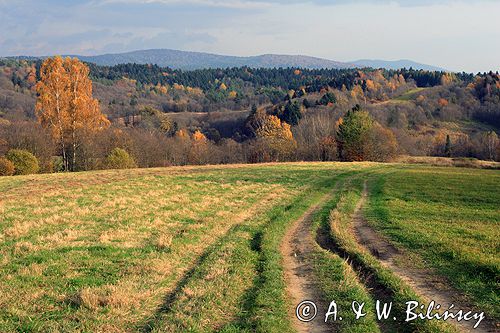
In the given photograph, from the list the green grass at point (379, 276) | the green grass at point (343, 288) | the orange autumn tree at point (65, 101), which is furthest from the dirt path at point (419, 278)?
the orange autumn tree at point (65, 101)

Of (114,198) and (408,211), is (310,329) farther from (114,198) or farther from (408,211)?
(114,198)

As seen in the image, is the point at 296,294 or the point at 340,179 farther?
the point at 340,179

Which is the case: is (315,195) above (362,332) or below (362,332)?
below

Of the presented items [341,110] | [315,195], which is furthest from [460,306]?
[341,110]

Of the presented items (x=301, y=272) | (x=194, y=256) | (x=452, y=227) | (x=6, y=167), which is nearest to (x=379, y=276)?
(x=301, y=272)

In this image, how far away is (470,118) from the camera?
580 ft

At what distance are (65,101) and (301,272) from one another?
46.2 meters

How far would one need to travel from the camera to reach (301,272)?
11969mm

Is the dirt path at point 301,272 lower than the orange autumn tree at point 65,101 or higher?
lower

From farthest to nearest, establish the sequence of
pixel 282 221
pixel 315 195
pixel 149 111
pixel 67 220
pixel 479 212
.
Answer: pixel 149 111, pixel 315 195, pixel 479 212, pixel 282 221, pixel 67 220

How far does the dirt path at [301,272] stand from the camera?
8523 millimetres

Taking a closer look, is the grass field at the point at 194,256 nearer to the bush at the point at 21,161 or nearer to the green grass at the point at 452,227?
the green grass at the point at 452,227

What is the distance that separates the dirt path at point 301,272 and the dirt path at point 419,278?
2.26 metres

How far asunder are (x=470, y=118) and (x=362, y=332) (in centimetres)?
19331
